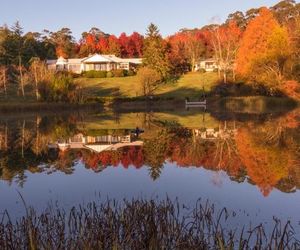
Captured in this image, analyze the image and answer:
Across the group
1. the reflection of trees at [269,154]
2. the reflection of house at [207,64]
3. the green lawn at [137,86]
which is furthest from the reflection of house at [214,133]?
the reflection of house at [207,64]

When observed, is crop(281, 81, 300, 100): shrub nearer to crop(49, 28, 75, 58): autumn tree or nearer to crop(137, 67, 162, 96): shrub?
crop(137, 67, 162, 96): shrub

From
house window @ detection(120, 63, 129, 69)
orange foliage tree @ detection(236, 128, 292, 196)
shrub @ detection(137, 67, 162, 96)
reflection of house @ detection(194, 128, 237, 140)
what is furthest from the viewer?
house window @ detection(120, 63, 129, 69)

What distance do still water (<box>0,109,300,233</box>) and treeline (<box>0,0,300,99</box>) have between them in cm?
2668

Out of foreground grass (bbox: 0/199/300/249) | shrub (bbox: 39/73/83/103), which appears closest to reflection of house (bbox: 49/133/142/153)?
foreground grass (bbox: 0/199/300/249)

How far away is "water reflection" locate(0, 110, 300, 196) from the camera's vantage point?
1473cm

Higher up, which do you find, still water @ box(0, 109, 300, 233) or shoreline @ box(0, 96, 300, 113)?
shoreline @ box(0, 96, 300, 113)

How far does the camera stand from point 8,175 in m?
15.2

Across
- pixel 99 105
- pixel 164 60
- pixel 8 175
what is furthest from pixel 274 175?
pixel 164 60

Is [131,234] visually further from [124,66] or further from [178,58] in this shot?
[124,66]

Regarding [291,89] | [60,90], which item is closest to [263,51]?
[291,89]

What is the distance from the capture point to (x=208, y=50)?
10456 centimetres

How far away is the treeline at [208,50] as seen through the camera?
52.4m

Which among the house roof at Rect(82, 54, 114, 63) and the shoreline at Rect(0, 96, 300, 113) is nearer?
the shoreline at Rect(0, 96, 300, 113)

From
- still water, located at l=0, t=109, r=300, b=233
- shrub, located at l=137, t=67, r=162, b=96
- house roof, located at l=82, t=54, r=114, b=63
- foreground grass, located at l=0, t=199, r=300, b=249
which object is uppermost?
house roof, located at l=82, t=54, r=114, b=63
